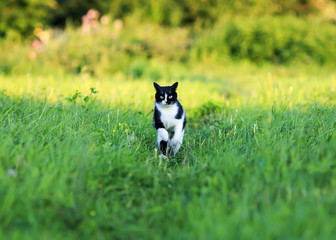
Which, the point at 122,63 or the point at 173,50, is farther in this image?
the point at 173,50

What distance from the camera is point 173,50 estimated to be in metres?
10.7

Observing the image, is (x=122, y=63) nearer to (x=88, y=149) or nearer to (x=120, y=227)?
(x=88, y=149)

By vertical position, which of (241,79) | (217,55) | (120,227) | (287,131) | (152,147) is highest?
(217,55)

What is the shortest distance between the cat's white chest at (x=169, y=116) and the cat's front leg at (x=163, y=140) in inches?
4.0

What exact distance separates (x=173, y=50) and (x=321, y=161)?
8.65 meters

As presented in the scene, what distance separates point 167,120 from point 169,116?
49 millimetres

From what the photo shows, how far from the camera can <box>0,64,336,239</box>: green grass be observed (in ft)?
6.34

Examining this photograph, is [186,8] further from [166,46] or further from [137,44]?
[137,44]

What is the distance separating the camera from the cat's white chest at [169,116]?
3.43 m

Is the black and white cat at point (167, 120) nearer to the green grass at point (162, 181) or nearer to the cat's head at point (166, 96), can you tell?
the cat's head at point (166, 96)

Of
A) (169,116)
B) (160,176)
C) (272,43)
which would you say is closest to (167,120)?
(169,116)

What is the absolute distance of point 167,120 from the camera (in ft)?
11.3

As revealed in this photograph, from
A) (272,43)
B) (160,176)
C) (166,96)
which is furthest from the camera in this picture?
(272,43)

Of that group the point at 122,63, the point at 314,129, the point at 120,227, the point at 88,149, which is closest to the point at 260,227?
the point at 120,227
